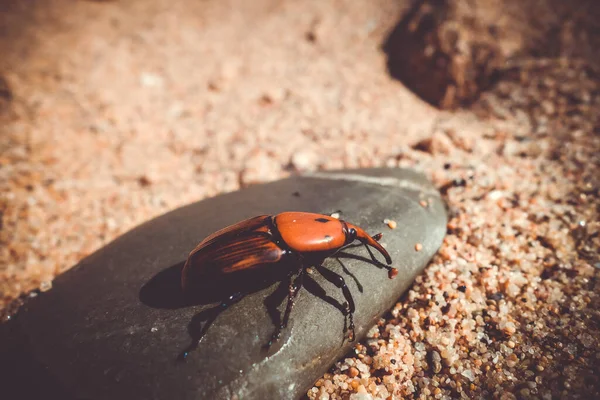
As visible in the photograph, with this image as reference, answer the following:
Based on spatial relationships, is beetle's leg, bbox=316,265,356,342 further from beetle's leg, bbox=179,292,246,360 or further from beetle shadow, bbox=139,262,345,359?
beetle's leg, bbox=179,292,246,360

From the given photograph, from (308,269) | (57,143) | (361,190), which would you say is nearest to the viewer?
(308,269)

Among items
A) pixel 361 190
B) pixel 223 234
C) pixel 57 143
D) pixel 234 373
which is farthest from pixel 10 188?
pixel 361 190

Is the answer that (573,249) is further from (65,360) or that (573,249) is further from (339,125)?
(65,360)

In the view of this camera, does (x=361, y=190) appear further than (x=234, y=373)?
Yes

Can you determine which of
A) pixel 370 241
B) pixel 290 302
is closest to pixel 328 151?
pixel 370 241

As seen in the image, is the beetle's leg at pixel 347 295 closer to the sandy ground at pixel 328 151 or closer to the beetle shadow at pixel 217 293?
the beetle shadow at pixel 217 293

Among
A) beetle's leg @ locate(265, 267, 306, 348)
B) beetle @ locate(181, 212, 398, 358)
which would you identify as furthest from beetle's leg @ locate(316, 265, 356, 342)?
beetle's leg @ locate(265, 267, 306, 348)
